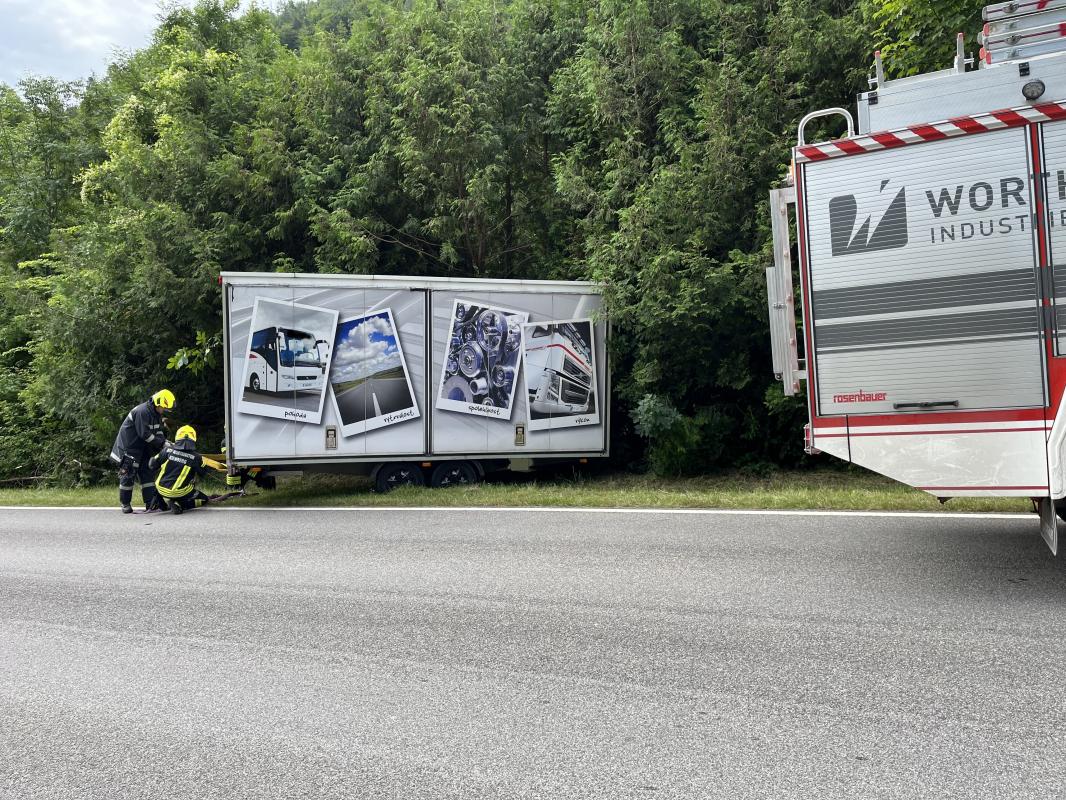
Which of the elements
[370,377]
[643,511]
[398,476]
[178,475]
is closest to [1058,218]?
[643,511]

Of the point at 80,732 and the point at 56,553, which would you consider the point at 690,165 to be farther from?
the point at 80,732

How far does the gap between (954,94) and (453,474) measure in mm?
8948

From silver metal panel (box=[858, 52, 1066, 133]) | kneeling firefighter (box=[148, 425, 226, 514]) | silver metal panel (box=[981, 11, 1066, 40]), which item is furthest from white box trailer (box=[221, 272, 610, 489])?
silver metal panel (box=[981, 11, 1066, 40])

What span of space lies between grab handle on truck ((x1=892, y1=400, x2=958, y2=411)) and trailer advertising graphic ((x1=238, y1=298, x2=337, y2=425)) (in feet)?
28.0

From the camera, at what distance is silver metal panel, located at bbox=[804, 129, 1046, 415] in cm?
558

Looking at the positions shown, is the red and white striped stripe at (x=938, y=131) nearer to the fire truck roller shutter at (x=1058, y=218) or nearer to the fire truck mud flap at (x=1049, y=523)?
the fire truck roller shutter at (x=1058, y=218)

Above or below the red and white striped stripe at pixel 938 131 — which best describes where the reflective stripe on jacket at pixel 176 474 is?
below

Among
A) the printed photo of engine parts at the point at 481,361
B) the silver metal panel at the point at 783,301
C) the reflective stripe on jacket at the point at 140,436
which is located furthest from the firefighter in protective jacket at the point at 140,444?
the silver metal panel at the point at 783,301

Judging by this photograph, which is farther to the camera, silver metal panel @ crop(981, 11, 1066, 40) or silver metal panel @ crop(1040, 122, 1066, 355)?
silver metal panel @ crop(981, 11, 1066, 40)

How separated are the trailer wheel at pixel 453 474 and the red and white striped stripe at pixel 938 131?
8088mm

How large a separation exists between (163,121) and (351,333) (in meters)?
9.29

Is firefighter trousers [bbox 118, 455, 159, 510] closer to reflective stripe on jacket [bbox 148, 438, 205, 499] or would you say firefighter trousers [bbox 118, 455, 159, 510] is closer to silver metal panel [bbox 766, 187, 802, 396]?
reflective stripe on jacket [bbox 148, 438, 205, 499]

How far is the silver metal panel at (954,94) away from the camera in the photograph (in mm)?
5680

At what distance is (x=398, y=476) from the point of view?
13031 millimetres
